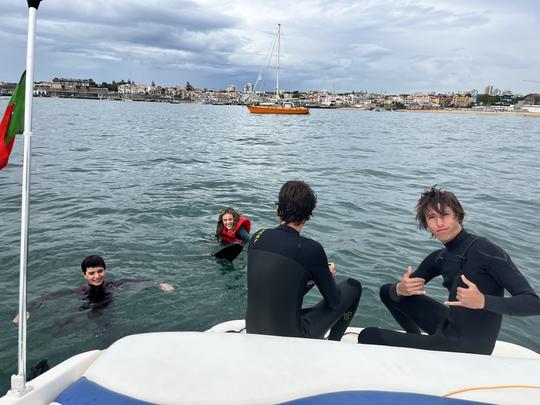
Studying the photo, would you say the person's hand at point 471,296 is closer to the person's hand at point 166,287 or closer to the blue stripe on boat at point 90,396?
the blue stripe on boat at point 90,396

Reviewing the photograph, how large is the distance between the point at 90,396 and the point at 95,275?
4166 millimetres

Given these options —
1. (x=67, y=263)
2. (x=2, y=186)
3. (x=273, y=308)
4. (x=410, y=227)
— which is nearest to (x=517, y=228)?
(x=410, y=227)

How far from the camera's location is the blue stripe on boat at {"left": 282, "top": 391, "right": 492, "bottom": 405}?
7.08ft

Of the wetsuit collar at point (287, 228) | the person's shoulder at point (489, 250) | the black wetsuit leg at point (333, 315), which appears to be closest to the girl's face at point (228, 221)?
A: the black wetsuit leg at point (333, 315)

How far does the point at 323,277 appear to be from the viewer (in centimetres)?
352

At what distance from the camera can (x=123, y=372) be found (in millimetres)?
2436

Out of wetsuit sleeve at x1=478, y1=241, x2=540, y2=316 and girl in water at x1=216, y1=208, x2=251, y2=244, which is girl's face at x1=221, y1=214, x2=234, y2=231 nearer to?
girl in water at x1=216, y1=208, x2=251, y2=244

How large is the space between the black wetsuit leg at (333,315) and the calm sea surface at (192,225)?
2.24 m

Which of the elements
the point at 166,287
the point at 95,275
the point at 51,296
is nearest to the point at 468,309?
the point at 166,287

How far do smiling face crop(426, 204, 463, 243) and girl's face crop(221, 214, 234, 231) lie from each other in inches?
213

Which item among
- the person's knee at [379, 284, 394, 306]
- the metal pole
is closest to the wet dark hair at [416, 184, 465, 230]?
the person's knee at [379, 284, 394, 306]

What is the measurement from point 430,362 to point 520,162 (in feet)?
94.9

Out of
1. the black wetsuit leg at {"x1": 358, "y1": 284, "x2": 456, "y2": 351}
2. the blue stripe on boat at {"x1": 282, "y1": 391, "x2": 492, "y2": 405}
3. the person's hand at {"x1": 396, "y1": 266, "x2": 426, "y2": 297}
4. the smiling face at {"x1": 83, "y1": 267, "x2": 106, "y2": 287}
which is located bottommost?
the smiling face at {"x1": 83, "y1": 267, "x2": 106, "y2": 287}

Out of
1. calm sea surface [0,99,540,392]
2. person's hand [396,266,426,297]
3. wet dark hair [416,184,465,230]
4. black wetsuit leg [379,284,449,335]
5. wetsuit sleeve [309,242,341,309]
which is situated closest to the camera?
wetsuit sleeve [309,242,341,309]
